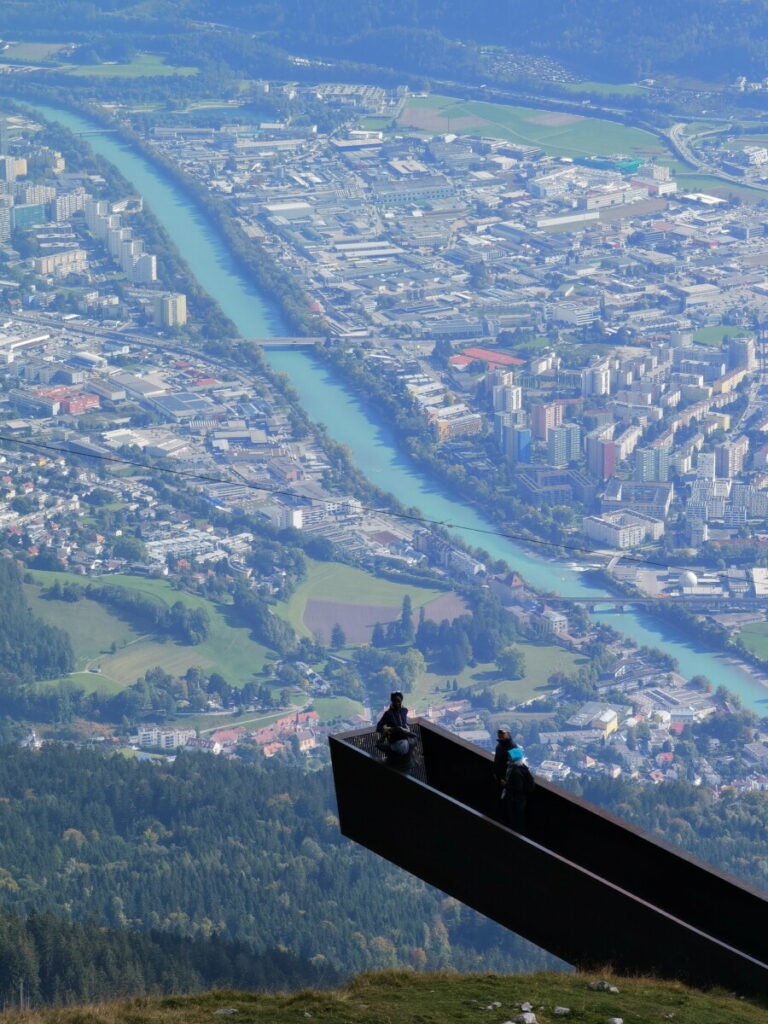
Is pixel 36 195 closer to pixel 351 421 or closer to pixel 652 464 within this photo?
pixel 351 421

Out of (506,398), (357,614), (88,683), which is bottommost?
(88,683)

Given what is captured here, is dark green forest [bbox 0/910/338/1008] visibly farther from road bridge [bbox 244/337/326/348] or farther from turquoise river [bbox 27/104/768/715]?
road bridge [bbox 244/337/326/348]

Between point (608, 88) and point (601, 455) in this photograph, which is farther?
point (608, 88)

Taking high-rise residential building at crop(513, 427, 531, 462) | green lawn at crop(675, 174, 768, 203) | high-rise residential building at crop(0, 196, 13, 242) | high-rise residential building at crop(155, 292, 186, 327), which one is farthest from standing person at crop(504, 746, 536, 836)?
green lawn at crop(675, 174, 768, 203)

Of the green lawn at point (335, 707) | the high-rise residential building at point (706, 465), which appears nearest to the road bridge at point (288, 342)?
the high-rise residential building at point (706, 465)

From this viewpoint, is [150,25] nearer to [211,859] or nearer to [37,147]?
[37,147]

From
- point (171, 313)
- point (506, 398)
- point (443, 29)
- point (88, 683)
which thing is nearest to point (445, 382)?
point (506, 398)
